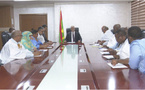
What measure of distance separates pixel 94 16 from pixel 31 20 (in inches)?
123

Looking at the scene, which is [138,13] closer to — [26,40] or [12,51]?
[26,40]

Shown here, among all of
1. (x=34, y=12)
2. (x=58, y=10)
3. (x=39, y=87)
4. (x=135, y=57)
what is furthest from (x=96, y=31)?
(x=39, y=87)

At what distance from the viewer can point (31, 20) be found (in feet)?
26.4

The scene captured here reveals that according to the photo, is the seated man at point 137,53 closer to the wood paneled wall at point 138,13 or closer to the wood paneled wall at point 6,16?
the wood paneled wall at point 138,13

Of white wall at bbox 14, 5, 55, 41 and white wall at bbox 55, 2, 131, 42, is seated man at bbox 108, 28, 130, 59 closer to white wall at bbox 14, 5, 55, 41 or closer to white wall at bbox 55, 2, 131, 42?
white wall at bbox 55, 2, 131, 42

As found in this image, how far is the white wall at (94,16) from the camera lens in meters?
7.27

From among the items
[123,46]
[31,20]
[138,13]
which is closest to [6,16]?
[31,20]

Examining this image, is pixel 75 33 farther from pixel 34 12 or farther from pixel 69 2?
pixel 34 12

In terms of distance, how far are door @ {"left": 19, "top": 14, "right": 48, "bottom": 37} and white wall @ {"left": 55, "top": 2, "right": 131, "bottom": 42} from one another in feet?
3.09

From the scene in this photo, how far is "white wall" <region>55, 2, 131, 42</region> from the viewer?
727 centimetres

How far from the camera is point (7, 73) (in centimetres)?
196

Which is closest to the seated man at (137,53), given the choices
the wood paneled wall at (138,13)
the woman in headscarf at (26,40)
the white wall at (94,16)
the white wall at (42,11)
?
the woman in headscarf at (26,40)

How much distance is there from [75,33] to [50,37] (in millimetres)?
2147

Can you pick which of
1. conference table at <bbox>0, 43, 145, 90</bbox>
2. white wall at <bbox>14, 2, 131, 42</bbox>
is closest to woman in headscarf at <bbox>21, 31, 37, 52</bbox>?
conference table at <bbox>0, 43, 145, 90</bbox>
